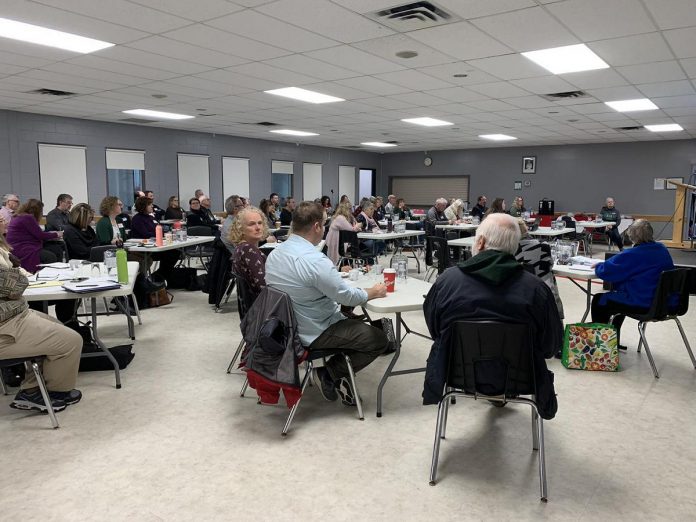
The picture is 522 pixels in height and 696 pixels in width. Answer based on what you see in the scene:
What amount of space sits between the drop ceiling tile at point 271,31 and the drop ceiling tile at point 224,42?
114 millimetres

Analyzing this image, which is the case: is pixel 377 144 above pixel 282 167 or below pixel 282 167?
above

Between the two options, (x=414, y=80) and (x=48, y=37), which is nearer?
(x=48, y=37)

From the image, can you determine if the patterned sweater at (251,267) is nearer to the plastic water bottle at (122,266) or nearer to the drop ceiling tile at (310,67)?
the plastic water bottle at (122,266)

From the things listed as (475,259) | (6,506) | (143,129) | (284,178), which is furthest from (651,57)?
(284,178)

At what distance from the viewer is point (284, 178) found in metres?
14.5

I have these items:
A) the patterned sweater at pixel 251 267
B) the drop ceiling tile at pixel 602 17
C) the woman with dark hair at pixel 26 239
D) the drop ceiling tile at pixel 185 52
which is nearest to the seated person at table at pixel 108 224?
the woman with dark hair at pixel 26 239

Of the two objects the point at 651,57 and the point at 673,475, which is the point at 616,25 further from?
the point at 673,475

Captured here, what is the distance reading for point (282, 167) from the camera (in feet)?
46.0

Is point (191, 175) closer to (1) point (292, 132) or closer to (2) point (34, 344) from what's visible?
(1) point (292, 132)

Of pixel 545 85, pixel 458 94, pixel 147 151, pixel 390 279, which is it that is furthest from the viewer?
pixel 147 151

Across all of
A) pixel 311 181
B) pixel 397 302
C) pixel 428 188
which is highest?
pixel 311 181

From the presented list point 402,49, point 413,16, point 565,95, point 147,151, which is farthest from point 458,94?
point 147,151

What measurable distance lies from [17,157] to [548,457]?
9.71 meters

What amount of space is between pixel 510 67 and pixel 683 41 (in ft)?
5.15
